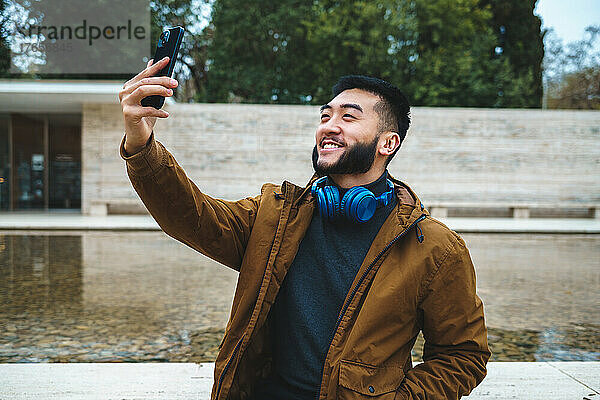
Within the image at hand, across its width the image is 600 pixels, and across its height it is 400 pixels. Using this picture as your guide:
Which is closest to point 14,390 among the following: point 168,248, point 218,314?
point 218,314

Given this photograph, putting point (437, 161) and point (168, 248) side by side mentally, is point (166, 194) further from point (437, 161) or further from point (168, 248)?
point (437, 161)

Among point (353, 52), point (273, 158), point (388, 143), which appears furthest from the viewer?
point (353, 52)

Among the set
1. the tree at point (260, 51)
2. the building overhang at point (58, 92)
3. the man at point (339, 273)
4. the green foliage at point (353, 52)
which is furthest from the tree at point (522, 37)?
the man at point (339, 273)

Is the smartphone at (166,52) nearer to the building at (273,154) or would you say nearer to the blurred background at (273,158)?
the blurred background at (273,158)

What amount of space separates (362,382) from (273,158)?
748 inches

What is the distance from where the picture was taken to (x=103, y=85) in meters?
18.5

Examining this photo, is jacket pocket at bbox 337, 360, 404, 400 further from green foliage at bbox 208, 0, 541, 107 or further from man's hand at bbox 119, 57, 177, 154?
green foliage at bbox 208, 0, 541, 107

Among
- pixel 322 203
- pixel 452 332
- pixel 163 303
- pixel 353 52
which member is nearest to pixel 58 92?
pixel 163 303

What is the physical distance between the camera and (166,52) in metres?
1.79

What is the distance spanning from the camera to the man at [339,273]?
1.96 meters

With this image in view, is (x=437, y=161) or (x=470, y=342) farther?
(x=437, y=161)

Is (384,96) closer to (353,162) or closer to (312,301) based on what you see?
(353,162)

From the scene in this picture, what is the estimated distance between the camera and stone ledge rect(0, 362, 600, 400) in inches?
129

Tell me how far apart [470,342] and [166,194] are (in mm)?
1194
